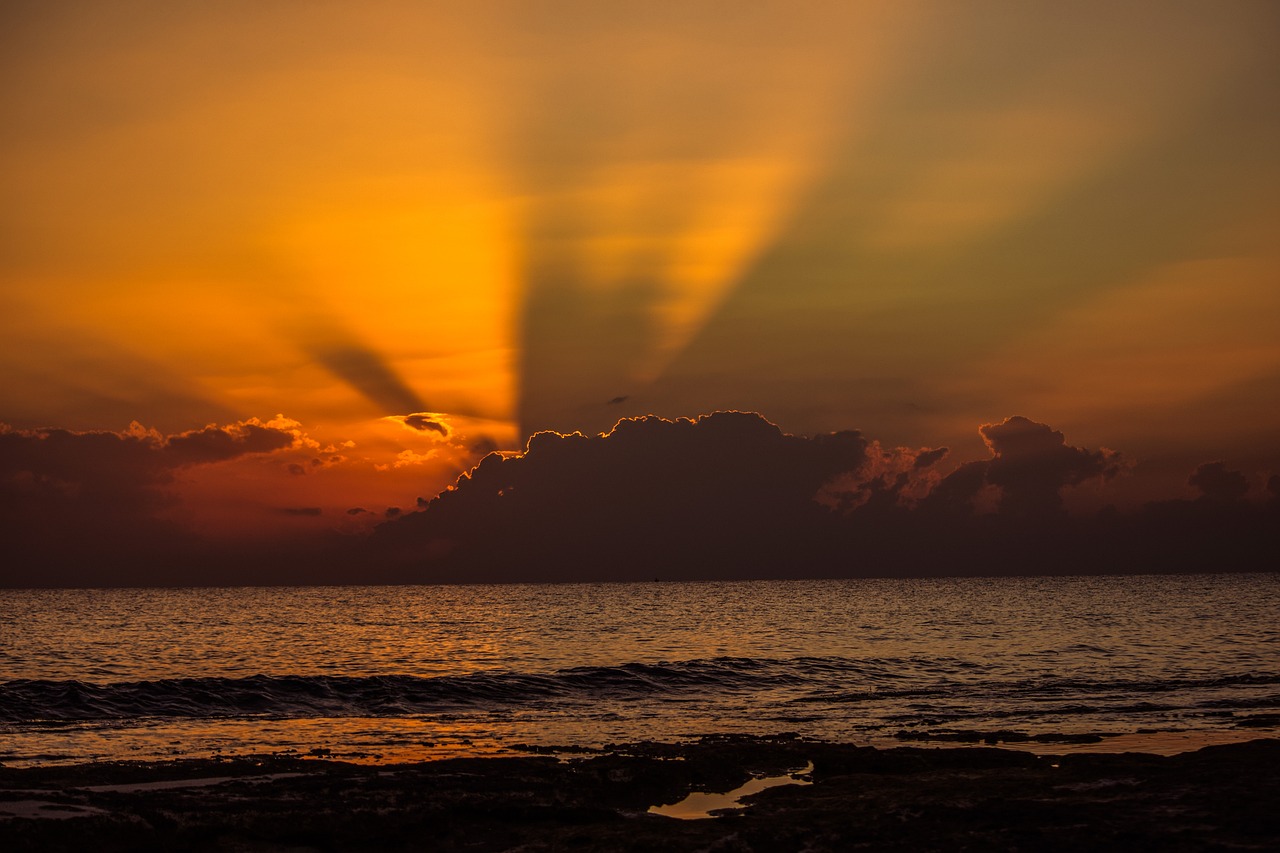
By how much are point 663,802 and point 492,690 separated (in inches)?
1094

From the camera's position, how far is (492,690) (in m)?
48.2

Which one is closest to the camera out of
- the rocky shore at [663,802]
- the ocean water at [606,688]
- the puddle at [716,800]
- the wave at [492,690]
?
the rocky shore at [663,802]

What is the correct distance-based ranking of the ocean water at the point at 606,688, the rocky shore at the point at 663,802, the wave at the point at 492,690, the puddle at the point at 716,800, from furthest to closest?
the wave at the point at 492,690, the ocean water at the point at 606,688, the puddle at the point at 716,800, the rocky shore at the point at 663,802

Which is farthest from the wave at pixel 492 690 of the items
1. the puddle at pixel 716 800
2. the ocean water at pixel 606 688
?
the puddle at pixel 716 800

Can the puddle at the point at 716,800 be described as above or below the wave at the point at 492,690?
above

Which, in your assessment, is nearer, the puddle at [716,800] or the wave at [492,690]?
the puddle at [716,800]

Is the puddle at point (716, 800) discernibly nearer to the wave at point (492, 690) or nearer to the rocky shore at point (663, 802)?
the rocky shore at point (663, 802)

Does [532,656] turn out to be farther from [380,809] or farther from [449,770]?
[380,809]

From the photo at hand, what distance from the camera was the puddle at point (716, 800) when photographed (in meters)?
20.7

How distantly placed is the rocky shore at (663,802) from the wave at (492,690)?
679 inches

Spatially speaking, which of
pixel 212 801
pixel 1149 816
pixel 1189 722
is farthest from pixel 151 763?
pixel 1189 722

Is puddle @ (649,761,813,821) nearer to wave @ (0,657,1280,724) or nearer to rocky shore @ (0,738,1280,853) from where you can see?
rocky shore @ (0,738,1280,853)

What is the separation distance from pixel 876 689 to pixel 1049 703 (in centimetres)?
916

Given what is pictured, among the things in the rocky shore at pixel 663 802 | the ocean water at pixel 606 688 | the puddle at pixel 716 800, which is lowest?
the ocean water at pixel 606 688
